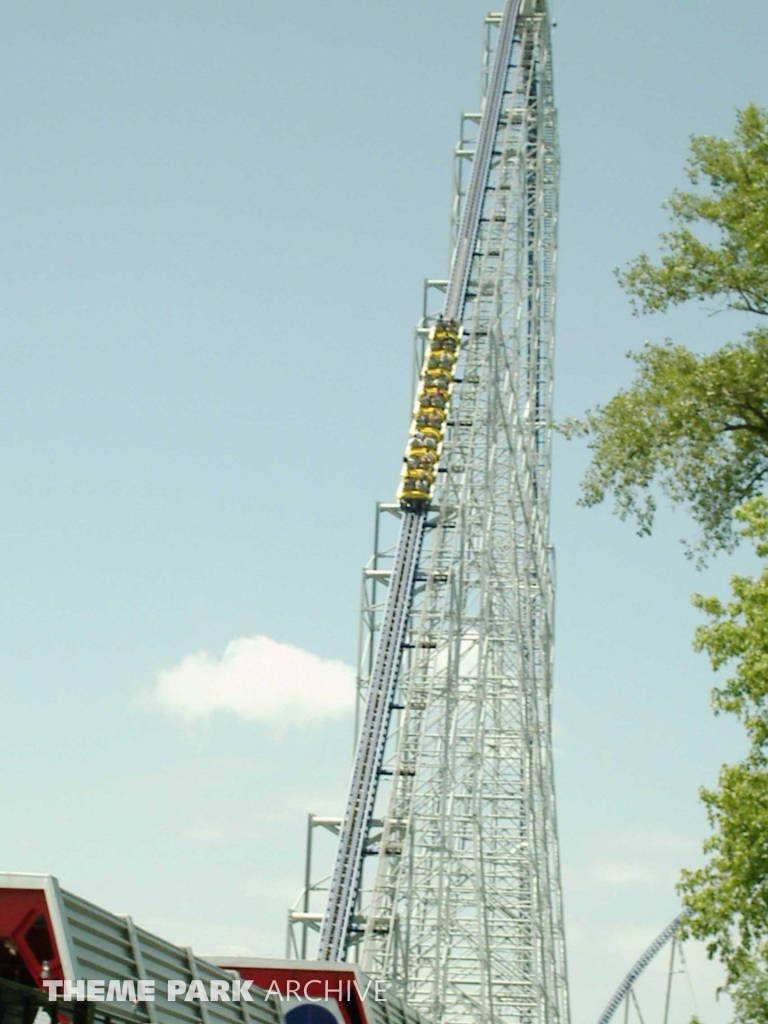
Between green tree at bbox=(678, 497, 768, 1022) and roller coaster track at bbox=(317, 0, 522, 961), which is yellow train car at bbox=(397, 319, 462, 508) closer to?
roller coaster track at bbox=(317, 0, 522, 961)

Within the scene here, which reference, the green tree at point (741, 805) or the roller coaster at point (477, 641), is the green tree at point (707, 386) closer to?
the green tree at point (741, 805)

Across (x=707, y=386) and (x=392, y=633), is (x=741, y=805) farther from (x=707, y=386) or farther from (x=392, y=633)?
(x=392, y=633)

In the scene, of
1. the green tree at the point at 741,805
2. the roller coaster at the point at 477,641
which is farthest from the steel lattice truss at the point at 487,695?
the green tree at the point at 741,805

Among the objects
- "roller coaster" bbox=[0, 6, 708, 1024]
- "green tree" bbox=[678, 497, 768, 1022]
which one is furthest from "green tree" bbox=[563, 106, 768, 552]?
"roller coaster" bbox=[0, 6, 708, 1024]

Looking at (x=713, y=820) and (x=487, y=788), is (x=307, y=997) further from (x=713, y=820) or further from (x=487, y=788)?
(x=487, y=788)

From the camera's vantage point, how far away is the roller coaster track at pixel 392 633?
2645 centimetres

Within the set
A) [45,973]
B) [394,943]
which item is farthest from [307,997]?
[394,943]

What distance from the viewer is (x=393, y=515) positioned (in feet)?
97.0

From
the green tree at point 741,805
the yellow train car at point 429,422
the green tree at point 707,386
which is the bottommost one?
the green tree at point 741,805

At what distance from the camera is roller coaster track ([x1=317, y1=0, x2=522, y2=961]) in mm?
26453

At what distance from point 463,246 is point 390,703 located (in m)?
8.88

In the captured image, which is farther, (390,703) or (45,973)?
(390,703)

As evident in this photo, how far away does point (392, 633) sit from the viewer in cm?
2831

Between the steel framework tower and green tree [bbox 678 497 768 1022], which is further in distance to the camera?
the steel framework tower
